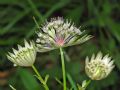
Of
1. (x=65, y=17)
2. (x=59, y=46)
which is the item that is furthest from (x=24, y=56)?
(x=65, y=17)

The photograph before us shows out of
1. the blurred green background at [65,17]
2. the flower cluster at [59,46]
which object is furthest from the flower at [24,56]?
the blurred green background at [65,17]

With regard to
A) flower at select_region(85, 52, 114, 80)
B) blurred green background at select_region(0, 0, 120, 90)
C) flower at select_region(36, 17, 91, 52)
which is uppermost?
flower at select_region(36, 17, 91, 52)

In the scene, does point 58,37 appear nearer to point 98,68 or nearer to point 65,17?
point 98,68

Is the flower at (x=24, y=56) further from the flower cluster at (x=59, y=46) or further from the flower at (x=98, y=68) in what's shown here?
the flower at (x=98, y=68)

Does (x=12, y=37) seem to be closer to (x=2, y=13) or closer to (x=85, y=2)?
(x=2, y=13)

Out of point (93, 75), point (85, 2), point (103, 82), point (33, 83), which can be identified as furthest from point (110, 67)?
point (85, 2)

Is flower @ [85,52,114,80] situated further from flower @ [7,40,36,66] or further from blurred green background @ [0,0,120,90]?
blurred green background @ [0,0,120,90]

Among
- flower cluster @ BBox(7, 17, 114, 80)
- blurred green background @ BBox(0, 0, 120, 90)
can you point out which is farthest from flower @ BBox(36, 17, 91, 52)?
blurred green background @ BBox(0, 0, 120, 90)
